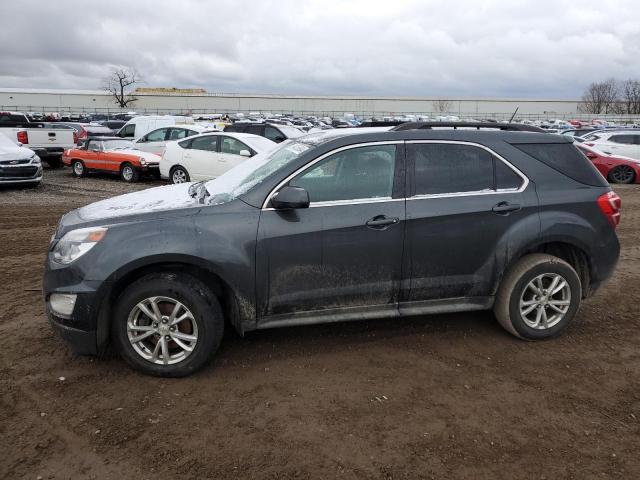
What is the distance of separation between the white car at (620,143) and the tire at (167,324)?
18342mm

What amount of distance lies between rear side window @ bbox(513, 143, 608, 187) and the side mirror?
1.92 meters

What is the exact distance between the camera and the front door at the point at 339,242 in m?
3.95

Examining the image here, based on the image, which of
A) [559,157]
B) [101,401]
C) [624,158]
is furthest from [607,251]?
[624,158]

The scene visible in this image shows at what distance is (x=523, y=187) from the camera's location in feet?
14.6

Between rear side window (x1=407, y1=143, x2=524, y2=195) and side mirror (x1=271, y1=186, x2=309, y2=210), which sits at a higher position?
rear side window (x1=407, y1=143, x2=524, y2=195)

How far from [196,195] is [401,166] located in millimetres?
1667

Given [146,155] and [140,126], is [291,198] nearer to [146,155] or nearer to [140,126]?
[146,155]

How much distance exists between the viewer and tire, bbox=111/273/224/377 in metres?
3.80

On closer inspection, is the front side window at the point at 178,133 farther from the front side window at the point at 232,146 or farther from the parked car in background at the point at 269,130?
the front side window at the point at 232,146

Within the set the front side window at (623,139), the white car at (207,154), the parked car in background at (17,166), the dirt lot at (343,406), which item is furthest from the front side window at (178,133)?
the front side window at (623,139)

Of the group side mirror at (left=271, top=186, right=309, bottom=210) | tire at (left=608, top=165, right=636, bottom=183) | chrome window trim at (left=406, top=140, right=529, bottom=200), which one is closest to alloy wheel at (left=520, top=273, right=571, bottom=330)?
chrome window trim at (left=406, top=140, right=529, bottom=200)

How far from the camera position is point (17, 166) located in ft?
44.0

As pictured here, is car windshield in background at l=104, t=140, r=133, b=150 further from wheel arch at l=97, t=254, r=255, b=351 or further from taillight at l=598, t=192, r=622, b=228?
taillight at l=598, t=192, r=622, b=228

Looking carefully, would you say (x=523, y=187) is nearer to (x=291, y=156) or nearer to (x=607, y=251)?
(x=607, y=251)
